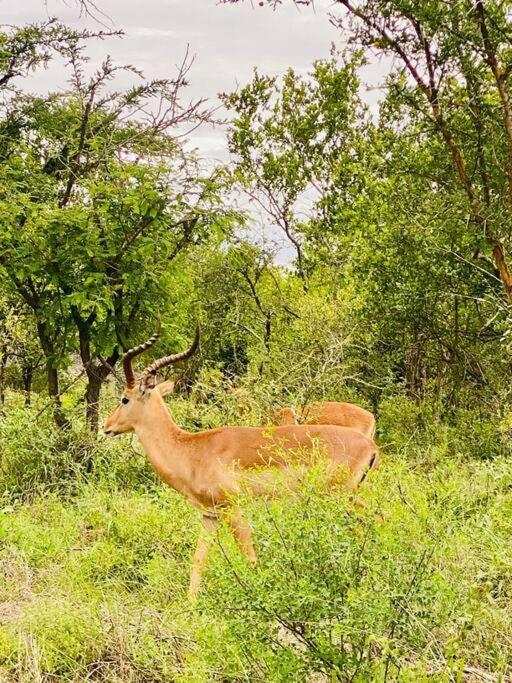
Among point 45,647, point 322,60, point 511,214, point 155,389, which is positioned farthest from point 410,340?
point 322,60

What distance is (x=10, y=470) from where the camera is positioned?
31.2 ft

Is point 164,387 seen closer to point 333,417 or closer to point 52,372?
point 333,417

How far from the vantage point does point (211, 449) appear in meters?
6.66

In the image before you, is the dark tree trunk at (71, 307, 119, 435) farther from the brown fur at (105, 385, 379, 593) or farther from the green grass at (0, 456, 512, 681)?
the green grass at (0, 456, 512, 681)

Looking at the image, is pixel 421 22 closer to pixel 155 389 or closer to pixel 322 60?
pixel 155 389

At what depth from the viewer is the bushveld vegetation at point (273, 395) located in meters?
3.42

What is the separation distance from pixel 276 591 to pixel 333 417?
18.0 feet

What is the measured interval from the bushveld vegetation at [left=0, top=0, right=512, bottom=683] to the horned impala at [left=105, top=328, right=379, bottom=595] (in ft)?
1.66

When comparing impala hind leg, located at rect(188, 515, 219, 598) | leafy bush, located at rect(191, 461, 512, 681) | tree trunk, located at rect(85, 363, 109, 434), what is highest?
tree trunk, located at rect(85, 363, 109, 434)

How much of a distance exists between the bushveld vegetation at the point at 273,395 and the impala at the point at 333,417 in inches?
19.0

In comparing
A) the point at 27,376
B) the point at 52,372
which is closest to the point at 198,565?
the point at 52,372

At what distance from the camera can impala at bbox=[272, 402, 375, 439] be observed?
28.4 ft

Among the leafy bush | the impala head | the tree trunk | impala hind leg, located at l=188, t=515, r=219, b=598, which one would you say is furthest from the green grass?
the tree trunk

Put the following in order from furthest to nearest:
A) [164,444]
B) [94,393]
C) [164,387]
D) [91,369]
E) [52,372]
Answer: [52,372]
[94,393]
[91,369]
[164,387]
[164,444]
